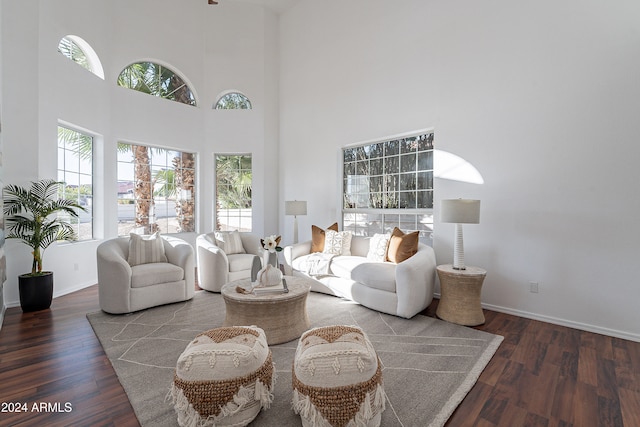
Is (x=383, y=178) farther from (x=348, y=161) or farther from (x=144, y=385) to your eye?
(x=144, y=385)

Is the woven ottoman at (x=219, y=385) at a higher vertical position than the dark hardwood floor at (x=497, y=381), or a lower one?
higher

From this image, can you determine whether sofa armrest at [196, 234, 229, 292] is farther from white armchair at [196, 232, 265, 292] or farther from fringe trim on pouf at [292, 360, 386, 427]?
fringe trim on pouf at [292, 360, 386, 427]

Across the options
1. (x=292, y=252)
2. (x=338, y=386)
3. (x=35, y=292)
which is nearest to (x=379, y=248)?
(x=292, y=252)

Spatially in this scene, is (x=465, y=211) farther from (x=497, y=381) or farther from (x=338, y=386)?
(x=338, y=386)

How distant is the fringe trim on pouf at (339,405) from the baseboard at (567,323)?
2.65 meters

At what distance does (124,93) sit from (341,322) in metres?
5.14

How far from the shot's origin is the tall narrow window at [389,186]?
4.23 m

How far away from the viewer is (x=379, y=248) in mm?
3891

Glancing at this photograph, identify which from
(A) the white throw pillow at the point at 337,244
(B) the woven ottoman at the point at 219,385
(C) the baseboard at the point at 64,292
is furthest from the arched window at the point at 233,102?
(B) the woven ottoman at the point at 219,385

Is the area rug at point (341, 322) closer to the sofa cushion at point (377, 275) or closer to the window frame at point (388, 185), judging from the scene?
the sofa cushion at point (377, 275)

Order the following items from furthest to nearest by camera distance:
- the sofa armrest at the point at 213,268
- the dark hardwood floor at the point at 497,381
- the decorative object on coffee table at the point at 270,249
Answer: the sofa armrest at the point at 213,268 → the decorative object on coffee table at the point at 270,249 → the dark hardwood floor at the point at 497,381

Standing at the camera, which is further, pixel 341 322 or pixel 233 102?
pixel 233 102

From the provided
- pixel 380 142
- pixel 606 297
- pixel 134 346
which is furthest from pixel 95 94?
pixel 606 297

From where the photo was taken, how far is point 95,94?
4.59m
